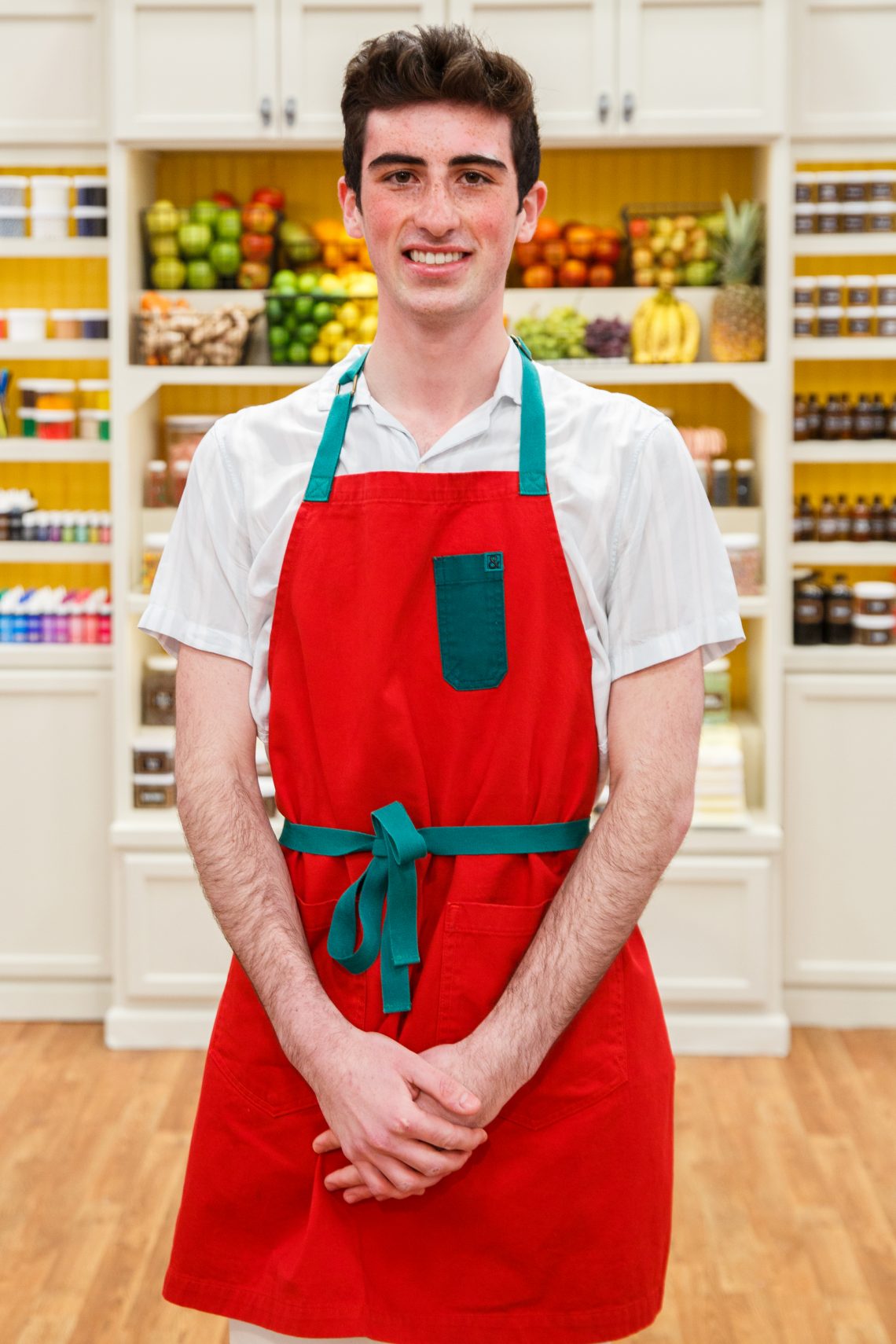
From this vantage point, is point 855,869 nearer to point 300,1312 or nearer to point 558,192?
point 558,192

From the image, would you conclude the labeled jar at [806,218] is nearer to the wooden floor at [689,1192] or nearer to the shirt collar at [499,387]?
the wooden floor at [689,1192]

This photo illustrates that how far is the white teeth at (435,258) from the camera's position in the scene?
146 centimetres

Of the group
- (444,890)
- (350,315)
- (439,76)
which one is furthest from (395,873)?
(350,315)

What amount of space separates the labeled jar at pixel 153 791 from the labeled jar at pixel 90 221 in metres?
1.39

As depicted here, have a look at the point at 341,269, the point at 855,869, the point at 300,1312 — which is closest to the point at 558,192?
the point at 341,269

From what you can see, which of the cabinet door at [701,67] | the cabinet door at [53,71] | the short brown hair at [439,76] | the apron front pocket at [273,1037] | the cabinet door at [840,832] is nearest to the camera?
the short brown hair at [439,76]

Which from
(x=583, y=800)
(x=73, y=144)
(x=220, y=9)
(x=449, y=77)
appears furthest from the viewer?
(x=73, y=144)

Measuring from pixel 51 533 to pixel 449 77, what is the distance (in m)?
2.99

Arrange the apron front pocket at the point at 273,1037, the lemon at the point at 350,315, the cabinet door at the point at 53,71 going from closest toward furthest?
1. the apron front pocket at the point at 273,1037
2. the lemon at the point at 350,315
3. the cabinet door at the point at 53,71

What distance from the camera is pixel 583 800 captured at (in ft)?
5.08

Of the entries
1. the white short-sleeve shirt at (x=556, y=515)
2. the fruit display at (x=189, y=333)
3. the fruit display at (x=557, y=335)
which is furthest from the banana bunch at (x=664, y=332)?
the white short-sleeve shirt at (x=556, y=515)

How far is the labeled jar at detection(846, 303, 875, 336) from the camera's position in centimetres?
410

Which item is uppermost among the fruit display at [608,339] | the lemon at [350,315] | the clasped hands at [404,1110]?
the lemon at [350,315]

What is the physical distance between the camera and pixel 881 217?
4062 millimetres
